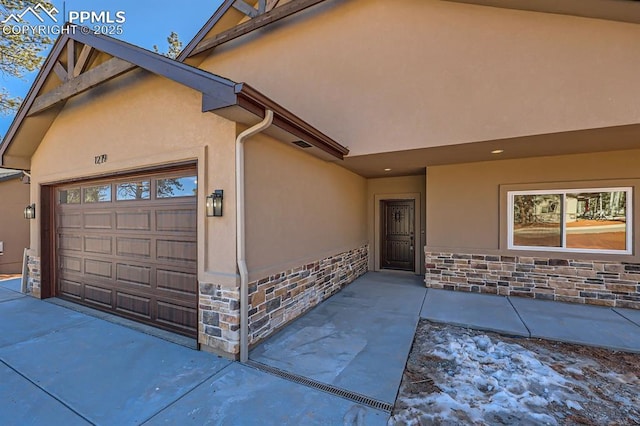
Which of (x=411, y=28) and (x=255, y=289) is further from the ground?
(x=411, y=28)

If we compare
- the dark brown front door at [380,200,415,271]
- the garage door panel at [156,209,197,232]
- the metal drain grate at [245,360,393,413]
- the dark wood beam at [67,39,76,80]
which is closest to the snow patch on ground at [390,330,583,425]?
the metal drain grate at [245,360,393,413]

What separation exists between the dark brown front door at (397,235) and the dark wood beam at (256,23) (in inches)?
219

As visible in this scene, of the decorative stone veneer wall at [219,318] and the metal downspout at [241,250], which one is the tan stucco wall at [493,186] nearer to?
the metal downspout at [241,250]

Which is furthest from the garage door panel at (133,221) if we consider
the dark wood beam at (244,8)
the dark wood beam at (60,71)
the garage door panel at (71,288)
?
the dark wood beam at (244,8)

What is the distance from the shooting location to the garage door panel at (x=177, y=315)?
4049 mm

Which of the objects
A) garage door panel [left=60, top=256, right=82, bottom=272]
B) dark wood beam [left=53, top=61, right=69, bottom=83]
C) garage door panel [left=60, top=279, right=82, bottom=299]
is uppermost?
dark wood beam [left=53, top=61, right=69, bottom=83]

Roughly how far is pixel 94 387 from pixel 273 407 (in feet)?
6.36

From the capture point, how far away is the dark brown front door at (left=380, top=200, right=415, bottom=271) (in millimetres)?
8609

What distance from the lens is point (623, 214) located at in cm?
539

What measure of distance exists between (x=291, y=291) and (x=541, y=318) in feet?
14.0

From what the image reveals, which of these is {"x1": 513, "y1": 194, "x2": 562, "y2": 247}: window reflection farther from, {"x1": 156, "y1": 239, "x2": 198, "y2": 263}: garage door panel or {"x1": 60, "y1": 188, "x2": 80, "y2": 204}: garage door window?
{"x1": 60, "y1": 188, "x2": 80, "y2": 204}: garage door window

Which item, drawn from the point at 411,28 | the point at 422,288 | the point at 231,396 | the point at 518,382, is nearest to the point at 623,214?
the point at 422,288

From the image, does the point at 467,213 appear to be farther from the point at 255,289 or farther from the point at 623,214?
the point at 255,289

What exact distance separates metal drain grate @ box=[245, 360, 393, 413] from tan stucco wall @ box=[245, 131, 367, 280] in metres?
1.08
